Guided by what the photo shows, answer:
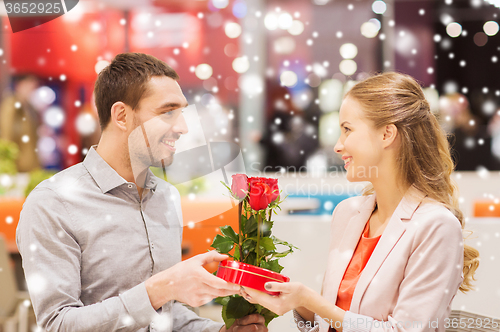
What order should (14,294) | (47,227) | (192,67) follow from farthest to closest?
(192,67), (14,294), (47,227)

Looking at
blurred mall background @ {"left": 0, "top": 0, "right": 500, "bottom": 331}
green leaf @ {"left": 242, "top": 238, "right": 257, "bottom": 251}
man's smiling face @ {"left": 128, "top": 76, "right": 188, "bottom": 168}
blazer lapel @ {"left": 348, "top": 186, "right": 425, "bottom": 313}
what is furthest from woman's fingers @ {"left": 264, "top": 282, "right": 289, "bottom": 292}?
blurred mall background @ {"left": 0, "top": 0, "right": 500, "bottom": 331}

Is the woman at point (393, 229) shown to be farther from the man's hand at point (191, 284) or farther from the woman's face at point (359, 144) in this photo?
the man's hand at point (191, 284)

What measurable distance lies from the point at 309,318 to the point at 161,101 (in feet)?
2.51

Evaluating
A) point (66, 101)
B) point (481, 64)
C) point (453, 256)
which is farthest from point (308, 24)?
point (453, 256)

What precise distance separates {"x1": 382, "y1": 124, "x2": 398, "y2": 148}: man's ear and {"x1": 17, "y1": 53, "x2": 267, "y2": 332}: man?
1.87 ft

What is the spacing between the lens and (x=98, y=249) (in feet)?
3.39

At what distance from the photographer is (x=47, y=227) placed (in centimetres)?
98

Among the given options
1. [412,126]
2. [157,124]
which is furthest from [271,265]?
[412,126]

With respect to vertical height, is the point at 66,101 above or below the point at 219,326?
above

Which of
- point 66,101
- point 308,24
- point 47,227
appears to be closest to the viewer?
point 47,227

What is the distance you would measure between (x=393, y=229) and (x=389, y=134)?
0.88 feet

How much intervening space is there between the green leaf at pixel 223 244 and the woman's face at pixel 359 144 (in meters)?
0.43

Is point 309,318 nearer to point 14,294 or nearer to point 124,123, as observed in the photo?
point 124,123

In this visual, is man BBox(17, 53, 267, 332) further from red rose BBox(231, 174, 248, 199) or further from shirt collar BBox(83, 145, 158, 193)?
red rose BBox(231, 174, 248, 199)
